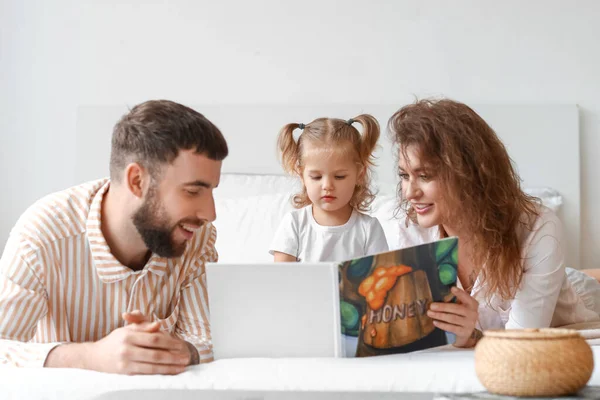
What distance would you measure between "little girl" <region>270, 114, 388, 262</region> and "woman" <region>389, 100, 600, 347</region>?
0.40 m

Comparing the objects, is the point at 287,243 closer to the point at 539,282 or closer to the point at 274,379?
the point at 539,282

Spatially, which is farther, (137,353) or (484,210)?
(484,210)

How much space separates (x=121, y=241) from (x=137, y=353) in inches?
14.9

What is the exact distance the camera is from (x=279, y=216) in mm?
2688

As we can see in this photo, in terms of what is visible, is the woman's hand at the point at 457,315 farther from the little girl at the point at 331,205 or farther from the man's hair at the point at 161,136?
the little girl at the point at 331,205

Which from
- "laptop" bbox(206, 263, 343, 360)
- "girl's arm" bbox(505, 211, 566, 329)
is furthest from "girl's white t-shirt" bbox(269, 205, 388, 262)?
"laptop" bbox(206, 263, 343, 360)

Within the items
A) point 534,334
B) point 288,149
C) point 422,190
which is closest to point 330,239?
point 288,149

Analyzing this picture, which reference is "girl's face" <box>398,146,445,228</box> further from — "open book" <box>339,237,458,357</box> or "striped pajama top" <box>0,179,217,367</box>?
"striped pajama top" <box>0,179,217,367</box>

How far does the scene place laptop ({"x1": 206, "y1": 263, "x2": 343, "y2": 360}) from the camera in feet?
4.29

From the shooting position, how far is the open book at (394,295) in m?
1.32

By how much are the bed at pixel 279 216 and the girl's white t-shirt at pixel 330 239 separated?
112mm

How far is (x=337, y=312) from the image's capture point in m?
1.32

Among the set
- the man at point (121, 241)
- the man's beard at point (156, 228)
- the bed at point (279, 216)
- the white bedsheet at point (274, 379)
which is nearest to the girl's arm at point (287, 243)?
the bed at point (279, 216)

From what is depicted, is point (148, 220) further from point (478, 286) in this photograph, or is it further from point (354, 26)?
point (354, 26)
